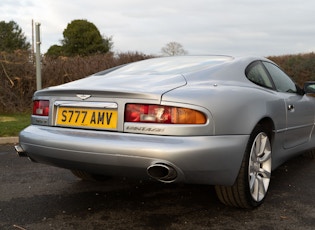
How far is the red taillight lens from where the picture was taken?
3.14m

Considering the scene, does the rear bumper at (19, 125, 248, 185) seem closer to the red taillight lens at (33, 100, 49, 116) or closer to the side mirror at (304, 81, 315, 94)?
the red taillight lens at (33, 100, 49, 116)

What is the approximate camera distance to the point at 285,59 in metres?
18.6

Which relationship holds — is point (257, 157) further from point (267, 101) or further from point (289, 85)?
point (289, 85)

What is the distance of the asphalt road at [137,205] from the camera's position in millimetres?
2824

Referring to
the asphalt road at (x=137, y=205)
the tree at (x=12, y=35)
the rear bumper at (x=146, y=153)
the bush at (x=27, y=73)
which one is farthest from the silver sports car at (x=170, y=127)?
the tree at (x=12, y=35)

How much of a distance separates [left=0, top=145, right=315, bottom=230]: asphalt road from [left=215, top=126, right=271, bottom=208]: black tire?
100 mm

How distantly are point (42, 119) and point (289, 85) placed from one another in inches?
102

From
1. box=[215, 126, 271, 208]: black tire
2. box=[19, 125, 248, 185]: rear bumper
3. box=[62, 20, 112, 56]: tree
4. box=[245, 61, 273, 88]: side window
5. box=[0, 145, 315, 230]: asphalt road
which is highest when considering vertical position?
box=[62, 20, 112, 56]: tree

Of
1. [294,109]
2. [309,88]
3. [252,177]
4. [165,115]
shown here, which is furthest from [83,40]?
[165,115]

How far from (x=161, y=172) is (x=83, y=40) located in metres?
33.5

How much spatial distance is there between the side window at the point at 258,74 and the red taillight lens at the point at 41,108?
1747 mm

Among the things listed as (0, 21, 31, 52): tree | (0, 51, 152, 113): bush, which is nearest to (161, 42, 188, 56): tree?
(0, 21, 31, 52): tree

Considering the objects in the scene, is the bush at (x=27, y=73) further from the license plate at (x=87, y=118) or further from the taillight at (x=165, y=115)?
the taillight at (x=165, y=115)

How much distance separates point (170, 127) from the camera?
2586mm
